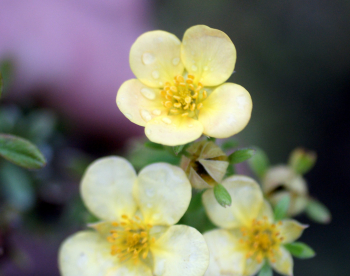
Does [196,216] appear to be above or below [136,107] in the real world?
below

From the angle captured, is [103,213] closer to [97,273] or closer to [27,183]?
[97,273]

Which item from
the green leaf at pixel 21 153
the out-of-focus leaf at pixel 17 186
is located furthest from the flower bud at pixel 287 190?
the out-of-focus leaf at pixel 17 186

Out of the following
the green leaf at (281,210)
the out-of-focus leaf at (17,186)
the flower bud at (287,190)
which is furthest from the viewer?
the out-of-focus leaf at (17,186)

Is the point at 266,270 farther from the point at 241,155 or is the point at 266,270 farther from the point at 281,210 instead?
the point at 241,155

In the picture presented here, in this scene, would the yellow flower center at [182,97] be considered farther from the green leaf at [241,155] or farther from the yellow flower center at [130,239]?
the yellow flower center at [130,239]

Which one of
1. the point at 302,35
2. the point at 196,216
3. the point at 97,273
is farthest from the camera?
the point at 302,35

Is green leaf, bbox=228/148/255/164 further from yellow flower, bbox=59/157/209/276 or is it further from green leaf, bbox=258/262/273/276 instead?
green leaf, bbox=258/262/273/276

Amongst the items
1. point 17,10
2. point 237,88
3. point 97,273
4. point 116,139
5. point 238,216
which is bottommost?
point 116,139

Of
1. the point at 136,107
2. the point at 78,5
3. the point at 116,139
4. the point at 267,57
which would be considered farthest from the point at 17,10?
the point at 136,107
